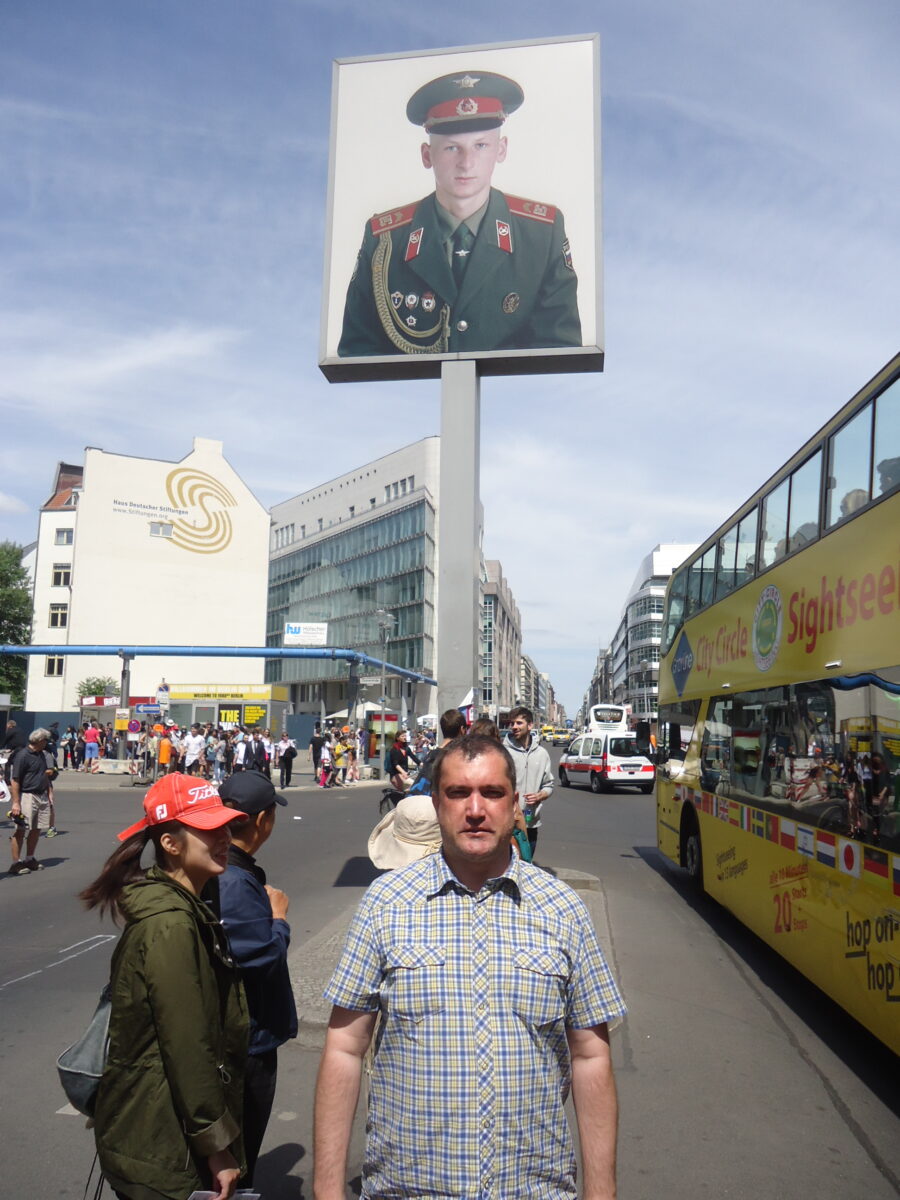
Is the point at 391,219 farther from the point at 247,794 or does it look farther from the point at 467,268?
the point at 247,794

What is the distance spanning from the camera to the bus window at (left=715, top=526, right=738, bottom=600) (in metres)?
9.95

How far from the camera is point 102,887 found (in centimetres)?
268

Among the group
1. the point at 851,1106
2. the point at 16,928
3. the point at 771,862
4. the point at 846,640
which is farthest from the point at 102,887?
the point at 16,928

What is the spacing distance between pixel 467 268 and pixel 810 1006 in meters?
23.9

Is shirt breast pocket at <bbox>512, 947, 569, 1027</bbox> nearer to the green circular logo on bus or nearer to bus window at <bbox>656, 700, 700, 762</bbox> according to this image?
the green circular logo on bus

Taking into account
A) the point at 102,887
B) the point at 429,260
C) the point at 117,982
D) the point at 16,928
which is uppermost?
the point at 429,260

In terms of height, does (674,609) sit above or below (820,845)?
above

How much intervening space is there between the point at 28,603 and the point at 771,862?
6291 centimetres

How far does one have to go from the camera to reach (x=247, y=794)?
3.36 metres

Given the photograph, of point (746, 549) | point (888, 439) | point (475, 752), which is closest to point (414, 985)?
point (475, 752)

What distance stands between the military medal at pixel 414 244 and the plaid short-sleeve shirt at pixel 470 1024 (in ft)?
89.2

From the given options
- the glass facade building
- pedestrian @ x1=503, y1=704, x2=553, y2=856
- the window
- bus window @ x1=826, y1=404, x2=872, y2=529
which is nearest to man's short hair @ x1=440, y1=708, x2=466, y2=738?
pedestrian @ x1=503, y1=704, x2=553, y2=856

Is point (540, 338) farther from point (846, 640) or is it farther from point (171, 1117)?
point (171, 1117)

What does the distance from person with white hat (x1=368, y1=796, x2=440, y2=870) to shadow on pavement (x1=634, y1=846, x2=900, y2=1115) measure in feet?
8.57
